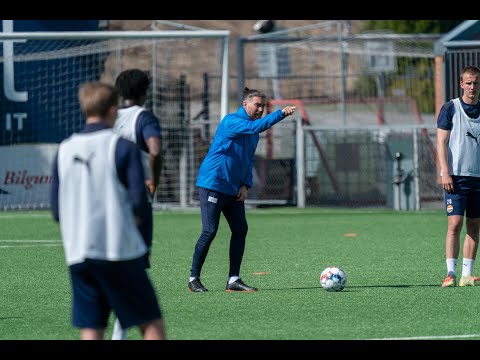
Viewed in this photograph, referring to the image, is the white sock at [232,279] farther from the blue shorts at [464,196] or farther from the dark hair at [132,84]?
the dark hair at [132,84]

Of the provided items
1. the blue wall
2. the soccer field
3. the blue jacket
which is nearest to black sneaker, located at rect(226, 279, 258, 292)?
the soccer field

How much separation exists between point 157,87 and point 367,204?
5.36 meters

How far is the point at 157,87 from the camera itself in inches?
982

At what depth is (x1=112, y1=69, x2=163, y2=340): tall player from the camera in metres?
7.91

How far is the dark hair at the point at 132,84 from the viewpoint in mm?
7980

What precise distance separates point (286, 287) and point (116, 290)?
17.1ft

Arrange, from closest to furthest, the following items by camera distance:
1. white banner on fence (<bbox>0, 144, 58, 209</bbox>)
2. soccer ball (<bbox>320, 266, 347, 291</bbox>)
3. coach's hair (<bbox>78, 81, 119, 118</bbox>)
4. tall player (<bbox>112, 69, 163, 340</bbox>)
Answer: coach's hair (<bbox>78, 81, 119, 118</bbox>) < tall player (<bbox>112, 69, 163, 340</bbox>) < soccer ball (<bbox>320, 266, 347, 291</bbox>) < white banner on fence (<bbox>0, 144, 58, 209</bbox>)

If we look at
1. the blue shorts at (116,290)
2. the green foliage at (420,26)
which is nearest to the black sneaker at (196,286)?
the blue shorts at (116,290)

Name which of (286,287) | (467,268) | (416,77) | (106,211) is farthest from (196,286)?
(416,77)

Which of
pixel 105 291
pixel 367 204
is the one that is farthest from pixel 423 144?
pixel 105 291

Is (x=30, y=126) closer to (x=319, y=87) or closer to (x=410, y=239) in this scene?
(x=410, y=239)

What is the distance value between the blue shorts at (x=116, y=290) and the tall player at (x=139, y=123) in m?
1.75

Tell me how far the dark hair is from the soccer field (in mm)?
1776

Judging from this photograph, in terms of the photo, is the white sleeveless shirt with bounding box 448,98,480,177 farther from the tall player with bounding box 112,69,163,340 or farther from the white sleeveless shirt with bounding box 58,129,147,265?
the white sleeveless shirt with bounding box 58,129,147,265
